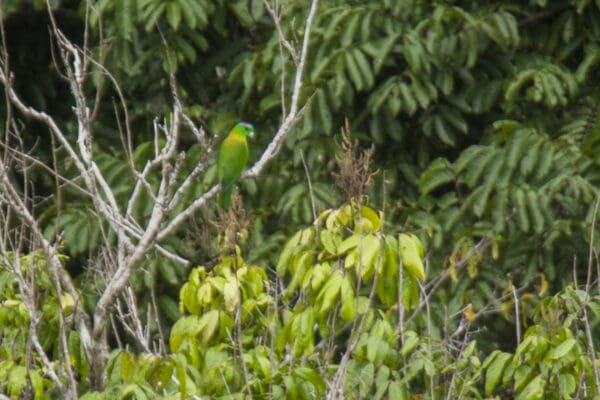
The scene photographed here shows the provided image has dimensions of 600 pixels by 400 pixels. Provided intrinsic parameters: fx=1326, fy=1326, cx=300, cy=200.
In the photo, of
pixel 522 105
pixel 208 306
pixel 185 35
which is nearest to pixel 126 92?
pixel 185 35

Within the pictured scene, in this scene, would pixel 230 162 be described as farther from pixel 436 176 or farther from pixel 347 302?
pixel 347 302

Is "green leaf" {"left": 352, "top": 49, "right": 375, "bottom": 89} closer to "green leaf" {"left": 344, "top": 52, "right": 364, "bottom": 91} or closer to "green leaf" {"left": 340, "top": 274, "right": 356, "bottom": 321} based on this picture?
"green leaf" {"left": 344, "top": 52, "right": 364, "bottom": 91}

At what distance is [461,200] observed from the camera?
7078 millimetres

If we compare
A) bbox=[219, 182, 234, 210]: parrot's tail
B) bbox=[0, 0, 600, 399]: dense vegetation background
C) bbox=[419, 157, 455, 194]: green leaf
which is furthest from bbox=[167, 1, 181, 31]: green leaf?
bbox=[419, 157, 455, 194]: green leaf

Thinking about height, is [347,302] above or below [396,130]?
above

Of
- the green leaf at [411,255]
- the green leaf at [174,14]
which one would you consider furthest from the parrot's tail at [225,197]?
the green leaf at [411,255]

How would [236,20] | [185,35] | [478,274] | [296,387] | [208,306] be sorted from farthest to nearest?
[236,20] → [185,35] → [478,274] → [208,306] → [296,387]

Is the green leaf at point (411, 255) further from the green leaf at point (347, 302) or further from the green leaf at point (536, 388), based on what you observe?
the green leaf at point (536, 388)

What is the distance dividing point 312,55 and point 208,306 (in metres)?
2.98

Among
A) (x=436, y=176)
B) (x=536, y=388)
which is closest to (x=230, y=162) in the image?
(x=436, y=176)

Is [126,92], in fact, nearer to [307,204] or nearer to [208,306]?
[307,204]

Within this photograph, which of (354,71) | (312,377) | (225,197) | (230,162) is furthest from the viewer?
(354,71)

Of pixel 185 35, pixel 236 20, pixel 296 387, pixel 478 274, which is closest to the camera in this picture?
pixel 296 387

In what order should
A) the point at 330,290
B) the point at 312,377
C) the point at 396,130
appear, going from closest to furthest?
the point at 312,377
the point at 330,290
the point at 396,130
